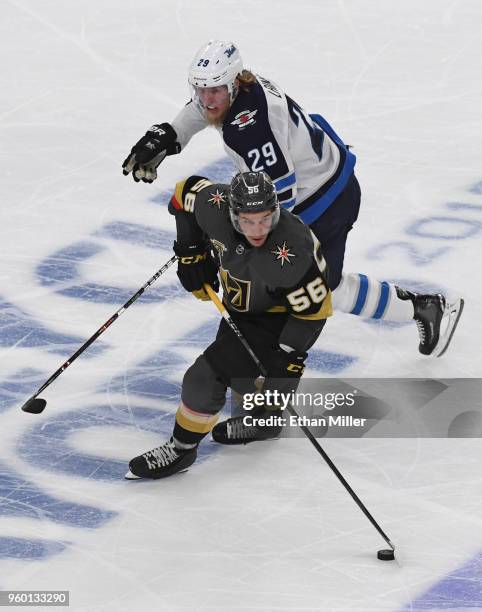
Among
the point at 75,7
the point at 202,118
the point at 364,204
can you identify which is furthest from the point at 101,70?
the point at 202,118

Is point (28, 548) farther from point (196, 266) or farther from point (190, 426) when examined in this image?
point (196, 266)

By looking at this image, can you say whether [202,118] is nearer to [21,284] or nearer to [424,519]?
[21,284]

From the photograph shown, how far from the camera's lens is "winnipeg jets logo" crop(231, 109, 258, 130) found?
4.68 metres

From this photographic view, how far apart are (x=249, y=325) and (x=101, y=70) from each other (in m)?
3.85

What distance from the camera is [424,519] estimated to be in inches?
170

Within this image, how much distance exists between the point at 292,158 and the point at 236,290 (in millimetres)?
657

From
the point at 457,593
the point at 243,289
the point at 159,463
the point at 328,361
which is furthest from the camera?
the point at 328,361

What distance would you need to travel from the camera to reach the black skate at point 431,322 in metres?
5.27

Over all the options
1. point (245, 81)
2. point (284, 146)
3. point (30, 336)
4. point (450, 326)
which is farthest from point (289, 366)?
point (30, 336)

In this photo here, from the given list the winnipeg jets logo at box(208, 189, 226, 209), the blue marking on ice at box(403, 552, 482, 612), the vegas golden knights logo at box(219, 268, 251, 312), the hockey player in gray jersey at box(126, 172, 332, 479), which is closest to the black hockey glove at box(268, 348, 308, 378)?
the hockey player in gray jersey at box(126, 172, 332, 479)

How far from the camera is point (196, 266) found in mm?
4598

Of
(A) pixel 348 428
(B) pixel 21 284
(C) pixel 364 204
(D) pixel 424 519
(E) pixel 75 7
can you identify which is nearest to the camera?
(D) pixel 424 519

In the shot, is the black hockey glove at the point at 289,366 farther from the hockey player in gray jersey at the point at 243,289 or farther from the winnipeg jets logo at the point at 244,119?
the winnipeg jets logo at the point at 244,119

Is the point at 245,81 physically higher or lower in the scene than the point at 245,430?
higher
